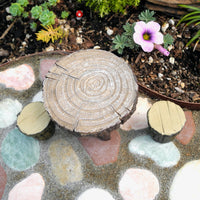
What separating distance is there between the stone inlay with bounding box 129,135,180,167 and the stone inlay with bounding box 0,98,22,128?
1.45 metres

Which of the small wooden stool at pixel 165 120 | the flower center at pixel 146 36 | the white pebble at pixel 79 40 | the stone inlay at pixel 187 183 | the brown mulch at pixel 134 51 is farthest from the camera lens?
the white pebble at pixel 79 40

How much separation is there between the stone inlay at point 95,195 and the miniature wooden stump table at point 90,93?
70cm

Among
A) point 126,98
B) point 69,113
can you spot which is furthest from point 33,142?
point 126,98

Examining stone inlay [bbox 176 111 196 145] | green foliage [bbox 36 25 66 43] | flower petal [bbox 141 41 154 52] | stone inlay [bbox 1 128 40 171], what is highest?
flower petal [bbox 141 41 154 52]

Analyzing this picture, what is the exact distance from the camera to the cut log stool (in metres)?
2.33

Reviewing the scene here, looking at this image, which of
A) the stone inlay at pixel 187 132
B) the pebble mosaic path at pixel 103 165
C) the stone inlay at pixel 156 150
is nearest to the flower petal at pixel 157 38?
the pebble mosaic path at pixel 103 165

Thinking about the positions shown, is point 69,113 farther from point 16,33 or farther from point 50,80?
point 16,33

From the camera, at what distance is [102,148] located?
2.60 meters

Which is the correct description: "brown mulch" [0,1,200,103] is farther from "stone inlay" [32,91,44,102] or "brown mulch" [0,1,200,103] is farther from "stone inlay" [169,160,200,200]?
"stone inlay" [169,160,200,200]

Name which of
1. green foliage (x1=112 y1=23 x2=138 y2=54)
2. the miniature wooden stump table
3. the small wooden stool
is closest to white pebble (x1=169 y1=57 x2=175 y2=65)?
green foliage (x1=112 y1=23 x2=138 y2=54)

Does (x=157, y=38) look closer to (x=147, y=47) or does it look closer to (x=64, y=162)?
(x=147, y=47)

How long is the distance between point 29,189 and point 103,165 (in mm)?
828

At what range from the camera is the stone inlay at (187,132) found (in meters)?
2.62

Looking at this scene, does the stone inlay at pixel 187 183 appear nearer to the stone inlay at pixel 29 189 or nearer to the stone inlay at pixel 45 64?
the stone inlay at pixel 29 189
